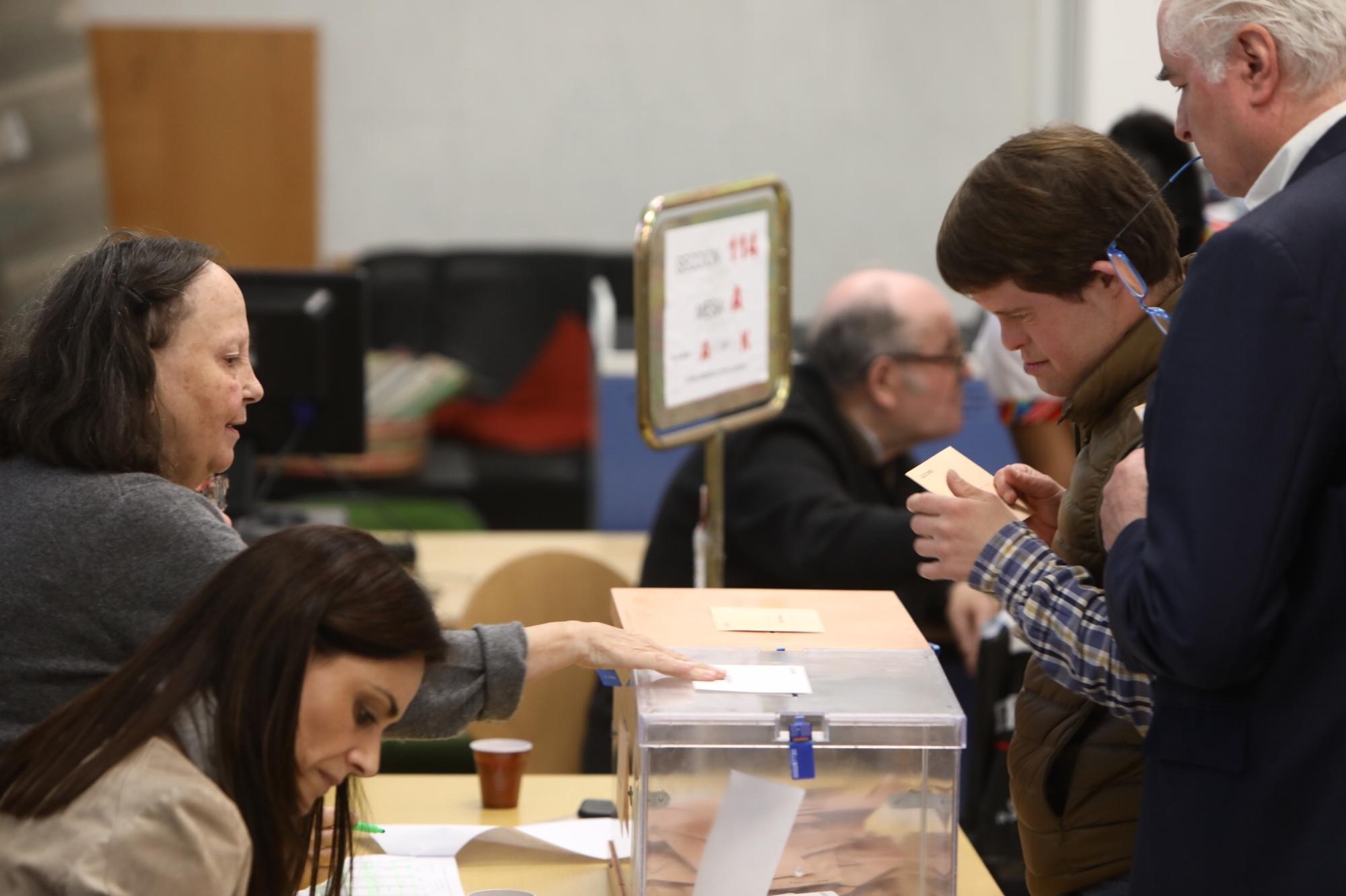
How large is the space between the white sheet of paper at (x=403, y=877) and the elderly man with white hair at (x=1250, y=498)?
73 centimetres

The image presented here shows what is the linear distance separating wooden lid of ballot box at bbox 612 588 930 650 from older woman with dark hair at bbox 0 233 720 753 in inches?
3.0

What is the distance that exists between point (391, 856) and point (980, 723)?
1.24 meters

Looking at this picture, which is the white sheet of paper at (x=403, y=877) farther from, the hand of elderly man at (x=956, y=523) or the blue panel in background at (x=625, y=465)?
the blue panel in background at (x=625, y=465)

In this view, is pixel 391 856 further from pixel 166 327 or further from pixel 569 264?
pixel 569 264

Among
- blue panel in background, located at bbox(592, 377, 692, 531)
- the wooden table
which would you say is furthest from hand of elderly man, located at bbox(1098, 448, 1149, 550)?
blue panel in background, located at bbox(592, 377, 692, 531)

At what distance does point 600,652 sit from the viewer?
1.53m

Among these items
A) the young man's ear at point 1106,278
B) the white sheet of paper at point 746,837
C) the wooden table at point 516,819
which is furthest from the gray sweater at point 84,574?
the young man's ear at point 1106,278

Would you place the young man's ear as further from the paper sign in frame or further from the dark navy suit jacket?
the paper sign in frame

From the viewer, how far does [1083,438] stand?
5.01 ft

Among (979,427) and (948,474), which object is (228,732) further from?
(979,427)

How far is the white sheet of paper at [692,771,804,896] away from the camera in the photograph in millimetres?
1457

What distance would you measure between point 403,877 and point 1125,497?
87cm

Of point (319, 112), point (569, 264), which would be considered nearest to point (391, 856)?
point (569, 264)

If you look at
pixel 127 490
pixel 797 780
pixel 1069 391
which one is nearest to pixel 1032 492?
pixel 1069 391
